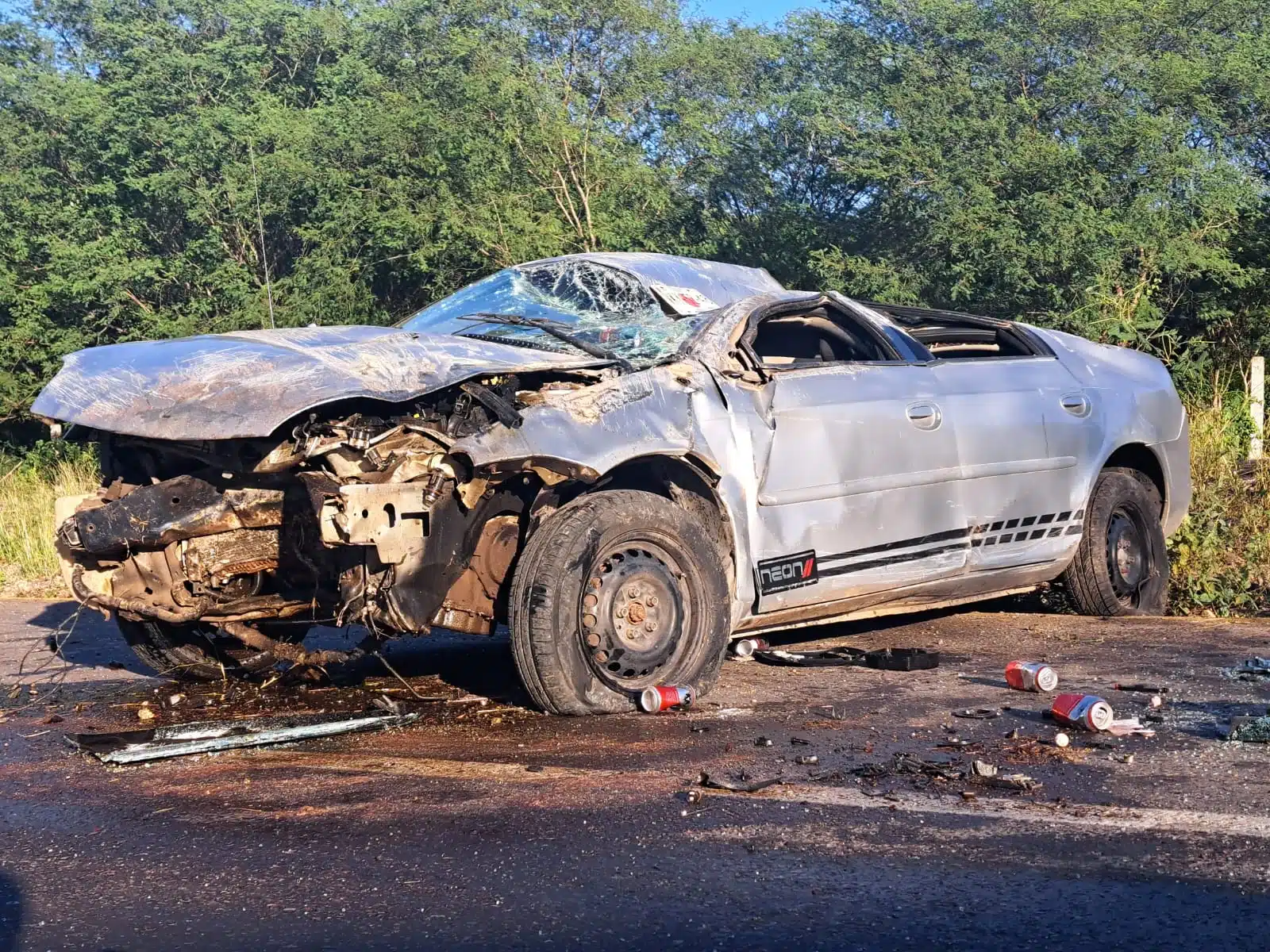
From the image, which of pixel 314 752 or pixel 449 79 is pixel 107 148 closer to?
pixel 449 79

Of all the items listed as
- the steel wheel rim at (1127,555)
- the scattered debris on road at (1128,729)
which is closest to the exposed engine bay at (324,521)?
the scattered debris on road at (1128,729)

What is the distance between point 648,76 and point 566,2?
6.54ft

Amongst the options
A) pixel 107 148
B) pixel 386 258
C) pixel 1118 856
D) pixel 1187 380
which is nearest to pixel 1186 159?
pixel 1187 380

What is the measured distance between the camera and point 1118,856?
136 inches

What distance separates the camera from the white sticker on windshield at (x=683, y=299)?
6.22m

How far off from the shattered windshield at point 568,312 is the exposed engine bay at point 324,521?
2.02ft

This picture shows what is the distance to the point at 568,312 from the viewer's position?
253 inches

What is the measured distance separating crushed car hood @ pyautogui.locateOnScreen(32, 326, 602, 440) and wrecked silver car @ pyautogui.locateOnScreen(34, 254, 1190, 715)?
15mm

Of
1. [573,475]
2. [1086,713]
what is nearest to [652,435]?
[573,475]

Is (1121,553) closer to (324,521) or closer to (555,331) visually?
(555,331)

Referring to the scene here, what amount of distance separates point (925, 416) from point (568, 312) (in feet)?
5.41

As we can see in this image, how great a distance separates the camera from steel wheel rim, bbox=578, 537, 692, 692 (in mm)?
5180

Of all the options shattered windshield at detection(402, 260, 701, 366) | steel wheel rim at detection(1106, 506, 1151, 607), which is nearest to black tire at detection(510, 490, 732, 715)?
shattered windshield at detection(402, 260, 701, 366)

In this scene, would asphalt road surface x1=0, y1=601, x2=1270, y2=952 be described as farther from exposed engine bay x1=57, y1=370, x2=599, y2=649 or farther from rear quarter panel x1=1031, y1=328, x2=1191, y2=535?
rear quarter panel x1=1031, y1=328, x2=1191, y2=535
